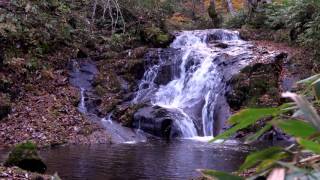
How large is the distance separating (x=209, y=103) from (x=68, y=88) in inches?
193

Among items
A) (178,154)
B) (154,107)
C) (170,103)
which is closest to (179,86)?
(170,103)

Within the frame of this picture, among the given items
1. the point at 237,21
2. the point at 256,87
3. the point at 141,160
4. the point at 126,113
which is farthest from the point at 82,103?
the point at 237,21

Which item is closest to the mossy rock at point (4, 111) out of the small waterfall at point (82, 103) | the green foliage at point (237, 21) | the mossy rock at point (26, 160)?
the small waterfall at point (82, 103)

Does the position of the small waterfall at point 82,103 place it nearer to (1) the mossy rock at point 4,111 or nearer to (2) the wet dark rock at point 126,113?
(2) the wet dark rock at point 126,113

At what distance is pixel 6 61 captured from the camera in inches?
581

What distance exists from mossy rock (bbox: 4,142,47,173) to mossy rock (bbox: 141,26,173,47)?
11.7 m

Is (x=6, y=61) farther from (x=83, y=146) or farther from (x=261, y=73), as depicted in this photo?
(x=261, y=73)

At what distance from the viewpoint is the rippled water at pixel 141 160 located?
8047 millimetres

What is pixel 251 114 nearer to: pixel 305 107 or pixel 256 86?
pixel 305 107

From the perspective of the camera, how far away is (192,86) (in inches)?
671

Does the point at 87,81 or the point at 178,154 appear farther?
the point at 87,81

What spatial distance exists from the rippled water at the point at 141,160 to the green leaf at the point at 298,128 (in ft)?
22.9

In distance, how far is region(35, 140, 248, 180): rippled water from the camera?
26.4 feet

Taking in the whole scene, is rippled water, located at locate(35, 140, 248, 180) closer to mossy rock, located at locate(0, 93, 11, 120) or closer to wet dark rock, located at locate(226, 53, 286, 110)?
mossy rock, located at locate(0, 93, 11, 120)
